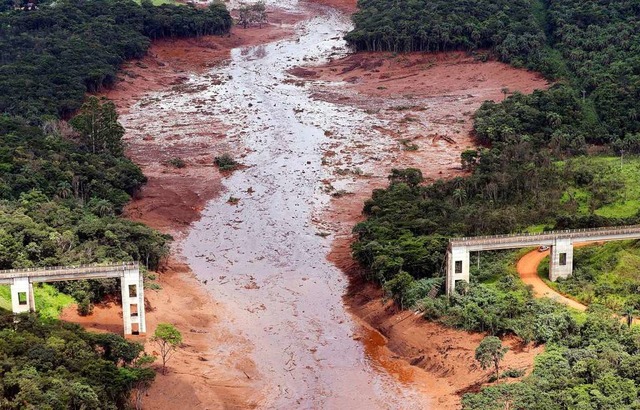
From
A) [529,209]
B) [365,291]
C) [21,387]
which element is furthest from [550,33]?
[21,387]

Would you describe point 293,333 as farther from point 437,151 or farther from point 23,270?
point 437,151

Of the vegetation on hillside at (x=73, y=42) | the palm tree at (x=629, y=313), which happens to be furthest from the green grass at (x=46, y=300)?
the vegetation on hillside at (x=73, y=42)

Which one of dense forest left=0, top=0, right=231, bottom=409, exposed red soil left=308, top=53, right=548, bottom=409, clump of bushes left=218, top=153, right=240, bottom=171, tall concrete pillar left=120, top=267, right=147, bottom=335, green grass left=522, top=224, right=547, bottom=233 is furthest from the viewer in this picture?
clump of bushes left=218, top=153, right=240, bottom=171

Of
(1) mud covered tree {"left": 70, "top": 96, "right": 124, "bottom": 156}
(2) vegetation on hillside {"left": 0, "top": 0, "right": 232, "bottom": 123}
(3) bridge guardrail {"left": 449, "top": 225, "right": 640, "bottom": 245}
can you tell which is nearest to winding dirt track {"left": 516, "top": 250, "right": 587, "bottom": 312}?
(3) bridge guardrail {"left": 449, "top": 225, "right": 640, "bottom": 245}

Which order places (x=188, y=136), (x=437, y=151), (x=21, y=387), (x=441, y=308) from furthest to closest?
(x=188, y=136), (x=437, y=151), (x=441, y=308), (x=21, y=387)

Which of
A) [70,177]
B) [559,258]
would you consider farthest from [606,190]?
[70,177]

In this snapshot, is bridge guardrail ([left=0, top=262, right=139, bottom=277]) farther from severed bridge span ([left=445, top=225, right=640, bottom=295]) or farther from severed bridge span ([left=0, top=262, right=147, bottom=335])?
severed bridge span ([left=445, top=225, right=640, bottom=295])

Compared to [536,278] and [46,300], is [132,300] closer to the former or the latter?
[46,300]
